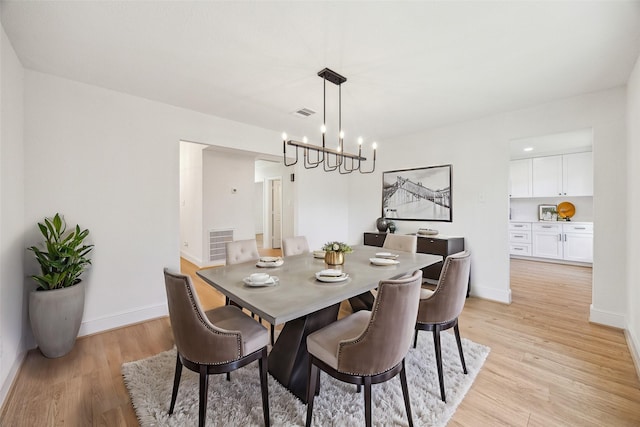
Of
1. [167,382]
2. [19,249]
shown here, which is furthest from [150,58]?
[167,382]

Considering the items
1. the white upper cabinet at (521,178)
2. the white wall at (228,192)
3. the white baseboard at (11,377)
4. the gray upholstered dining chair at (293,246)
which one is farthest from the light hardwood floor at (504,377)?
the white upper cabinet at (521,178)

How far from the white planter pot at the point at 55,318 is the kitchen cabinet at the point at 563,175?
8025 mm

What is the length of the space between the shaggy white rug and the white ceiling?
2.44 meters

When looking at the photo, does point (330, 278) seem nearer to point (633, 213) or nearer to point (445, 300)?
point (445, 300)

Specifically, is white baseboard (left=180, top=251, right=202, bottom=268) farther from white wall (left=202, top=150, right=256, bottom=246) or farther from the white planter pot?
the white planter pot

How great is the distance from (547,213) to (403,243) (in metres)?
5.02

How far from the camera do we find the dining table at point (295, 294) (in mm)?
1445

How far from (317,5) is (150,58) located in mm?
1484

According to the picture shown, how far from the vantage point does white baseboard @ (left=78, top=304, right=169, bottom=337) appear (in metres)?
2.66

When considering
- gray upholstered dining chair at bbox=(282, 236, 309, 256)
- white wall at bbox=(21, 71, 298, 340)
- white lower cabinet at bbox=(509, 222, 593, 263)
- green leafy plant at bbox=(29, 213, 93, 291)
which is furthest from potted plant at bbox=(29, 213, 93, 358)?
white lower cabinet at bbox=(509, 222, 593, 263)

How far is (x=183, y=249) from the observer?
6340 millimetres

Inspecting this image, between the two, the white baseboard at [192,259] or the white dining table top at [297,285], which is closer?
the white dining table top at [297,285]

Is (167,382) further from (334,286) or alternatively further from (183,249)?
(183,249)

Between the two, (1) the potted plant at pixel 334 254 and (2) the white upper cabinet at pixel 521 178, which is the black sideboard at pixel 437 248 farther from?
(2) the white upper cabinet at pixel 521 178
